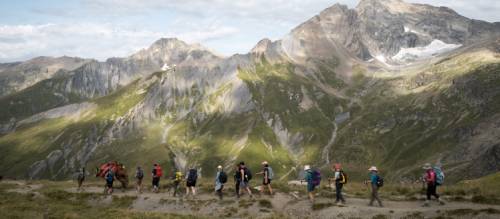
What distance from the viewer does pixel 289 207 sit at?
4409 centimetres

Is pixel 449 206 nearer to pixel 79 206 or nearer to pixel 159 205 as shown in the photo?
pixel 159 205

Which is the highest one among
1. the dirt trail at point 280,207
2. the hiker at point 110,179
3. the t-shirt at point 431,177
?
the t-shirt at point 431,177

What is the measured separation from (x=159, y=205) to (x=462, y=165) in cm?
14784

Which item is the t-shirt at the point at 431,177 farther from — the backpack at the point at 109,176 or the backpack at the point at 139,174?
the backpack at the point at 109,176

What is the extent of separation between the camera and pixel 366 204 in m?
42.7

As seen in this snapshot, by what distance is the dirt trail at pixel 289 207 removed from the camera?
1414 inches

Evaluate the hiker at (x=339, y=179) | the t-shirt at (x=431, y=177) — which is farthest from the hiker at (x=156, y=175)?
the t-shirt at (x=431, y=177)

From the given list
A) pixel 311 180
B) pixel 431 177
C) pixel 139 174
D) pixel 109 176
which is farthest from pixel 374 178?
pixel 109 176

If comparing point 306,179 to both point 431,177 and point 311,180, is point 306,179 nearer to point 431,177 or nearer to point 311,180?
point 311,180

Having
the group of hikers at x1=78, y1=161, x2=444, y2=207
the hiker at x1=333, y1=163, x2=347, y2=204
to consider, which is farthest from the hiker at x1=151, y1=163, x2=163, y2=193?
the hiker at x1=333, y1=163, x2=347, y2=204

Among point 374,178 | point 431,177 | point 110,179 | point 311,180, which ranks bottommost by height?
point 110,179

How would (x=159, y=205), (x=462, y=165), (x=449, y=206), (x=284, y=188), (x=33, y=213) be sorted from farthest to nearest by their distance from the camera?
(x=462, y=165), (x=284, y=188), (x=159, y=205), (x=33, y=213), (x=449, y=206)

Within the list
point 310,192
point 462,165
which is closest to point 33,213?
point 310,192

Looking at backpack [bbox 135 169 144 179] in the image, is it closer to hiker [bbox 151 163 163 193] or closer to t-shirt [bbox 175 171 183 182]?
hiker [bbox 151 163 163 193]
